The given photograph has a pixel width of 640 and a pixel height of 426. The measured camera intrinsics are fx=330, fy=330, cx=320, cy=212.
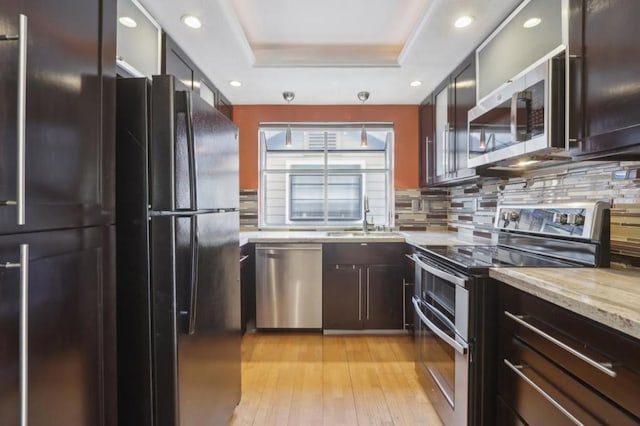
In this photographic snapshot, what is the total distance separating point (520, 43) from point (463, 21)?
407 mm

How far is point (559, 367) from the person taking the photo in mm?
1051

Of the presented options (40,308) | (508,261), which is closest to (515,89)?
(508,261)

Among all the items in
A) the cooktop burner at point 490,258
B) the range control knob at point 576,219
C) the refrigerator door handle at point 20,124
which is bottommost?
the cooktop burner at point 490,258

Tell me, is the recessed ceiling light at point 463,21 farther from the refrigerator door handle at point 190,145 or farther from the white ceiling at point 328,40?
the refrigerator door handle at point 190,145

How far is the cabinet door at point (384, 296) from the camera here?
3012mm

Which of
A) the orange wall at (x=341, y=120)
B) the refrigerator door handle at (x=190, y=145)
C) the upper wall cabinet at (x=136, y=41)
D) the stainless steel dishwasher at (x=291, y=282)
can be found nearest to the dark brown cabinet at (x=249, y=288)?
the stainless steel dishwasher at (x=291, y=282)

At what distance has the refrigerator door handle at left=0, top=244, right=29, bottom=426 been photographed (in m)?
0.72

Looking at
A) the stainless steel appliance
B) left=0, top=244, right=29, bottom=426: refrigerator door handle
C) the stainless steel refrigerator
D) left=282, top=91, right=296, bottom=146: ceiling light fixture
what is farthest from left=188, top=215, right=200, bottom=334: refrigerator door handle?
left=282, top=91, right=296, bottom=146: ceiling light fixture

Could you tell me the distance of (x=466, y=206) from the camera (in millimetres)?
3154

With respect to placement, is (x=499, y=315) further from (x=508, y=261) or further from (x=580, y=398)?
(x=580, y=398)

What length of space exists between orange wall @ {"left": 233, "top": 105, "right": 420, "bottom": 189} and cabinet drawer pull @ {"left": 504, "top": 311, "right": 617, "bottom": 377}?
8.29 ft

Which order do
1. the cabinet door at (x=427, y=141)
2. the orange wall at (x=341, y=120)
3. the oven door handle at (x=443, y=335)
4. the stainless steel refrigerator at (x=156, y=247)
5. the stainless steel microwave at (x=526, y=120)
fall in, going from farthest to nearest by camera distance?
the orange wall at (x=341, y=120)
the cabinet door at (x=427, y=141)
the oven door handle at (x=443, y=335)
the stainless steel microwave at (x=526, y=120)
the stainless steel refrigerator at (x=156, y=247)

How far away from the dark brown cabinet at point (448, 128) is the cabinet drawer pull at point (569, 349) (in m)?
1.27

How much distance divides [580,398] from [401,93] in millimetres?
2884
